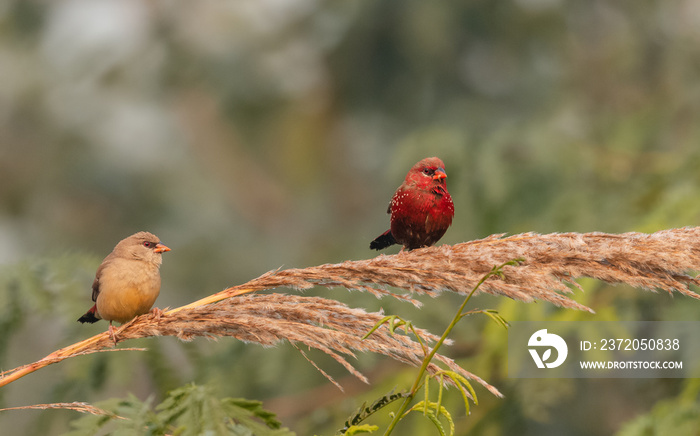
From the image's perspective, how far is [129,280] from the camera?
2238 millimetres

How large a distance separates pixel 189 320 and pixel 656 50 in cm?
493

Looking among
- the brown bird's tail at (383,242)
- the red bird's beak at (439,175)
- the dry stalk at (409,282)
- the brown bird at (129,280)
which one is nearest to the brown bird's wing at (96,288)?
the brown bird at (129,280)

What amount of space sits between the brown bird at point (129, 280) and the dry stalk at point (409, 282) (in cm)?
36

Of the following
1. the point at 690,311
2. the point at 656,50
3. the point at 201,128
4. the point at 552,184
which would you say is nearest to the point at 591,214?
the point at 552,184

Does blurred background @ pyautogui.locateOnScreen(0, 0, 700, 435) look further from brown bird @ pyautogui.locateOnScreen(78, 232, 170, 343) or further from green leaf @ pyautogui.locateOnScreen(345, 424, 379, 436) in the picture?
green leaf @ pyautogui.locateOnScreen(345, 424, 379, 436)

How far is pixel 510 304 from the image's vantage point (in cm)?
359

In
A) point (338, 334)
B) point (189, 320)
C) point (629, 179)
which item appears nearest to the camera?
point (338, 334)

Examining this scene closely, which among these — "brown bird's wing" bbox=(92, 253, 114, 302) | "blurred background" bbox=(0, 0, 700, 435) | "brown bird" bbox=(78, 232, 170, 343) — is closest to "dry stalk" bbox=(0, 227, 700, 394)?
"brown bird" bbox=(78, 232, 170, 343)

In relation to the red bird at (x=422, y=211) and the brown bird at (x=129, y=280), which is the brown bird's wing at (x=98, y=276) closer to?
the brown bird at (x=129, y=280)

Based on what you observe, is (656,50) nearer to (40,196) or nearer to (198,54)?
(198,54)

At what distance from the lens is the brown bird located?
2225 mm

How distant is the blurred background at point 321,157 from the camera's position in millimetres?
3963

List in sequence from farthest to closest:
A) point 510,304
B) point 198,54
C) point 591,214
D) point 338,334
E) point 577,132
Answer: point 198,54
point 577,132
point 591,214
point 510,304
point 338,334

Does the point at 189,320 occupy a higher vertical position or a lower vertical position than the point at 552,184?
lower
